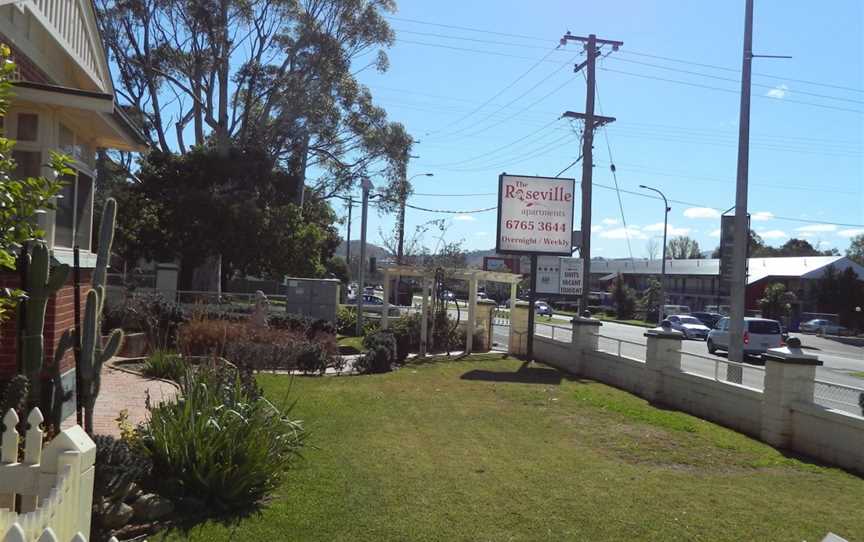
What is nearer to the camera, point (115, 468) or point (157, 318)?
point (115, 468)

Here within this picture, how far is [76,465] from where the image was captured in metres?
3.89

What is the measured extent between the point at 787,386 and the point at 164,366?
9.43m

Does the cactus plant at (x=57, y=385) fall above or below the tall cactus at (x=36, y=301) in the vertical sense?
below

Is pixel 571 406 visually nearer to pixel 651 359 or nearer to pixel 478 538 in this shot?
pixel 651 359

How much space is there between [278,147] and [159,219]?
7369 mm

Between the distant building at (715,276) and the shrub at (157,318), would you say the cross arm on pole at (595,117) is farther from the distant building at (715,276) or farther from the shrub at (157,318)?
the distant building at (715,276)

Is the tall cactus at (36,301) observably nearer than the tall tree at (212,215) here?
Yes

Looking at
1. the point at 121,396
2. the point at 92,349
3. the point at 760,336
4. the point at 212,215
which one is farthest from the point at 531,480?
the point at 212,215

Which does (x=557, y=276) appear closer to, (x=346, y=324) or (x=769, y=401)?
(x=346, y=324)

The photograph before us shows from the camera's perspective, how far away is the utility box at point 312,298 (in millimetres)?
22656

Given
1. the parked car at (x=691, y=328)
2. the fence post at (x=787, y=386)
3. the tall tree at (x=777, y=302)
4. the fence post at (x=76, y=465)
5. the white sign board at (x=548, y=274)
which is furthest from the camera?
the tall tree at (x=777, y=302)

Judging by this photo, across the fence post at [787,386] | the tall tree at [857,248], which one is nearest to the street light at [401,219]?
the fence post at [787,386]

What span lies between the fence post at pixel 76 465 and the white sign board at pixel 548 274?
18.2 metres

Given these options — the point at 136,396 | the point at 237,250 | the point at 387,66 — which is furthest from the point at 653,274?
the point at 136,396
